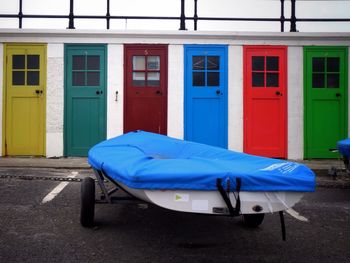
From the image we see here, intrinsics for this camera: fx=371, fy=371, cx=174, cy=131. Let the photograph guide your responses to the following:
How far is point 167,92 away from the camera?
8.35 m

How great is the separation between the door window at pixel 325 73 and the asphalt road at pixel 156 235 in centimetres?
413

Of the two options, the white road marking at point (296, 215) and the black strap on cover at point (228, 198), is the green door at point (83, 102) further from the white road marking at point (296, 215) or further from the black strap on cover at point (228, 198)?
the black strap on cover at point (228, 198)

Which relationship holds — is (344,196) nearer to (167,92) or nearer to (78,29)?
(167,92)

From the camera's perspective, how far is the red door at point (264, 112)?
841 cm

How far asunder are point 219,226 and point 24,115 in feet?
19.4

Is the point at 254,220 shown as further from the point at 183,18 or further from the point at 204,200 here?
the point at 183,18

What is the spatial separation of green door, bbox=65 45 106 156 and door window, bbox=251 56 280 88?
134 inches

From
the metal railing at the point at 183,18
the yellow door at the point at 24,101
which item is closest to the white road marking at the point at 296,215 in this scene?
the metal railing at the point at 183,18

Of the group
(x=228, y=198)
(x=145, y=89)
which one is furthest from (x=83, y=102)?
(x=228, y=198)

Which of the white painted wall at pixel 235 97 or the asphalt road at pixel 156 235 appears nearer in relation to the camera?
the asphalt road at pixel 156 235

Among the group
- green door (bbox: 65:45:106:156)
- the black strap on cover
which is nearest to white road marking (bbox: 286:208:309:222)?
the black strap on cover

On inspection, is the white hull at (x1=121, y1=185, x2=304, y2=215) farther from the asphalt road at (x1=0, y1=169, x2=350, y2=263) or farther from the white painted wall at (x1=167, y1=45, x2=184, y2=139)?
the white painted wall at (x1=167, y1=45, x2=184, y2=139)

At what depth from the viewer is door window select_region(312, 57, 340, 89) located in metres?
8.47

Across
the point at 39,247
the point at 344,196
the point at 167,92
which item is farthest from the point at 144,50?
the point at 39,247
